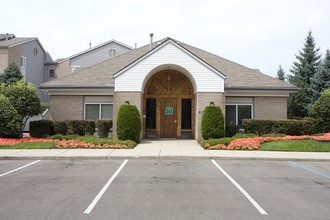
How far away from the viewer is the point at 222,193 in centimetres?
743

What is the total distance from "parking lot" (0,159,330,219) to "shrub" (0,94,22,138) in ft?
19.5

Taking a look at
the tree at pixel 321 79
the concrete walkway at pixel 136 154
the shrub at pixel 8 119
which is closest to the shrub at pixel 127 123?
the concrete walkway at pixel 136 154

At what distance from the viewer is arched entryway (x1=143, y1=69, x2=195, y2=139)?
20656mm

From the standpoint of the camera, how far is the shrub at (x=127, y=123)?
16844mm

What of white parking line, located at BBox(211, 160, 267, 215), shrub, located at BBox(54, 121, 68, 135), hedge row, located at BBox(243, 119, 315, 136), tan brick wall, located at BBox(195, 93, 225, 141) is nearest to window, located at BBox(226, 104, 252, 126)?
hedge row, located at BBox(243, 119, 315, 136)

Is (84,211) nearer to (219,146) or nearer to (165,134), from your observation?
(219,146)

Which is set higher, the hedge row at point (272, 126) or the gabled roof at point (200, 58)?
the gabled roof at point (200, 58)

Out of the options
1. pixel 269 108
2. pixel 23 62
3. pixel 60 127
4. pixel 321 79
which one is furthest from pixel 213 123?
pixel 23 62

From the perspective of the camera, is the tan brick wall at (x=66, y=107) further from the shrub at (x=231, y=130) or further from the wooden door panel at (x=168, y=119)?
the shrub at (x=231, y=130)

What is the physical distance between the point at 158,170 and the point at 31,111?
36.5ft

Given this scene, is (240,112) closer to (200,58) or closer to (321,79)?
(200,58)

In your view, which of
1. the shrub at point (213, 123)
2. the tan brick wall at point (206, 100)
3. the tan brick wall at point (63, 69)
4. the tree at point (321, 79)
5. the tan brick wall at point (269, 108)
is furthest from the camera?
the tan brick wall at point (63, 69)

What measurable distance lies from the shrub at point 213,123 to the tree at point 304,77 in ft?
62.1

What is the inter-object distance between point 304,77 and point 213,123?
25846mm
